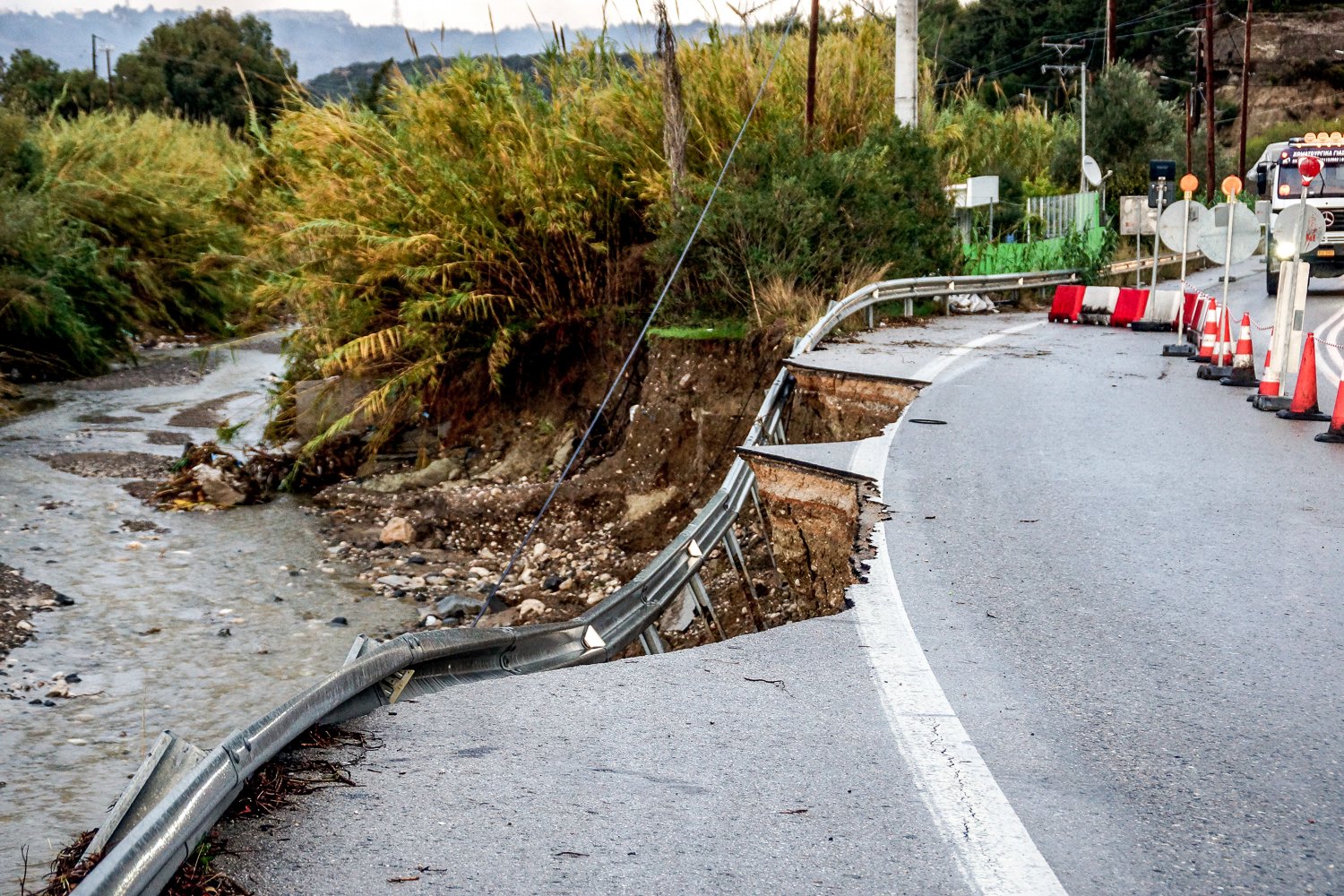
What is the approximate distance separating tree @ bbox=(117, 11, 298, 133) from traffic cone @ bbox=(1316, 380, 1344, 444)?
2632 inches

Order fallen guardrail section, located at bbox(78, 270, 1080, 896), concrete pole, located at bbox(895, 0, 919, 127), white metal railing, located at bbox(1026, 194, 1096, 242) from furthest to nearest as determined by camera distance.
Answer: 1. white metal railing, located at bbox(1026, 194, 1096, 242)
2. concrete pole, located at bbox(895, 0, 919, 127)
3. fallen guardrail section, located at bbox(78, 270, 1080, 896)

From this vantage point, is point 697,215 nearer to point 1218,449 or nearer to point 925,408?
point 925,408

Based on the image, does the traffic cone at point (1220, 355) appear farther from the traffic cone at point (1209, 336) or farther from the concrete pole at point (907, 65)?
the concrete pole at point (907, 65)

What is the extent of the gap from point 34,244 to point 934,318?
18.3 metres

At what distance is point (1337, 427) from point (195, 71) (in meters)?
79.9

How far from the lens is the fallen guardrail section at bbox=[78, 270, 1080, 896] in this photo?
3061 millimetres

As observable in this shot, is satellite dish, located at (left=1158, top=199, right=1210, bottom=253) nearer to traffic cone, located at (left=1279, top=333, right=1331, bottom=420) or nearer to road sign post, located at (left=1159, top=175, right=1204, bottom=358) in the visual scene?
road sign post, located at (left=1159, top=175, right=1204, bottom=358)

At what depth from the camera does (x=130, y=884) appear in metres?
2.91

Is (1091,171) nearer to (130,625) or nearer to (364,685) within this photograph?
(130,625)

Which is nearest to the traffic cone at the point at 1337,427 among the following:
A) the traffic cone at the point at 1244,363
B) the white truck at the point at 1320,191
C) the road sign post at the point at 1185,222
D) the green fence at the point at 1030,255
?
the traffic cone at the point at 1244,363

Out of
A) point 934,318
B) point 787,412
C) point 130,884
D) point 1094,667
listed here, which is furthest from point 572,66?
point 130,884

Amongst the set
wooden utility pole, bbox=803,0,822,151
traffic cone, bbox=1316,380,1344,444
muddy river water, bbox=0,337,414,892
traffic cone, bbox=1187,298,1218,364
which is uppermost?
wooden utility pole, bbox=803,0,822,151

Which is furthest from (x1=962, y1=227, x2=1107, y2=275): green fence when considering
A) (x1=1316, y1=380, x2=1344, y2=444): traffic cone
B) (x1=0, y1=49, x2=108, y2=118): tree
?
(x1=0, y1=49, x2=108, y2=118): tree

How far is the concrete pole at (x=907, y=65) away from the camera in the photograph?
839 inches
